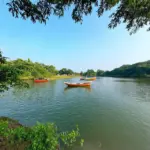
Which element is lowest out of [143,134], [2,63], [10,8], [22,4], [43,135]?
[143,134]

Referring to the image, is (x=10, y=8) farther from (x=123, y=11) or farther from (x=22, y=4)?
(x=123, y=11)

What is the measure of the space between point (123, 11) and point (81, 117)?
8.99 meters

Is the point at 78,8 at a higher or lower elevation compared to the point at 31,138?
higher

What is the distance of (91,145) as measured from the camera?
6535 millimetres

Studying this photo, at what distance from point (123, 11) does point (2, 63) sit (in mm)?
5737

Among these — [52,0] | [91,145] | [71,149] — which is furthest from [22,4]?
[91,145]

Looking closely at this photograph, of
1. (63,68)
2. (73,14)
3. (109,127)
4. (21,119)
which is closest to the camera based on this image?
(73,14)

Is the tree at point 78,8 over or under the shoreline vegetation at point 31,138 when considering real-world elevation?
over

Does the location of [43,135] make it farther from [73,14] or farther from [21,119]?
[21,119]

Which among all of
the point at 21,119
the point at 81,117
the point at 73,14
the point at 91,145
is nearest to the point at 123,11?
the point at 73,14

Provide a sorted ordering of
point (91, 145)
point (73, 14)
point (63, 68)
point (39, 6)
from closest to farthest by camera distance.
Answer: point (39, 6)
point (73, 14)
point (91, 145)
point (63, 68)

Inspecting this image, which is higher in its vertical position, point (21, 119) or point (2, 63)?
point (2, 63)

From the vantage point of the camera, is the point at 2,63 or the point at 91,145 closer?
the point at 2,63

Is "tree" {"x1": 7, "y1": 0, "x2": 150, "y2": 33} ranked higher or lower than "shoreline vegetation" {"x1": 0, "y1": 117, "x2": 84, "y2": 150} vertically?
higher
